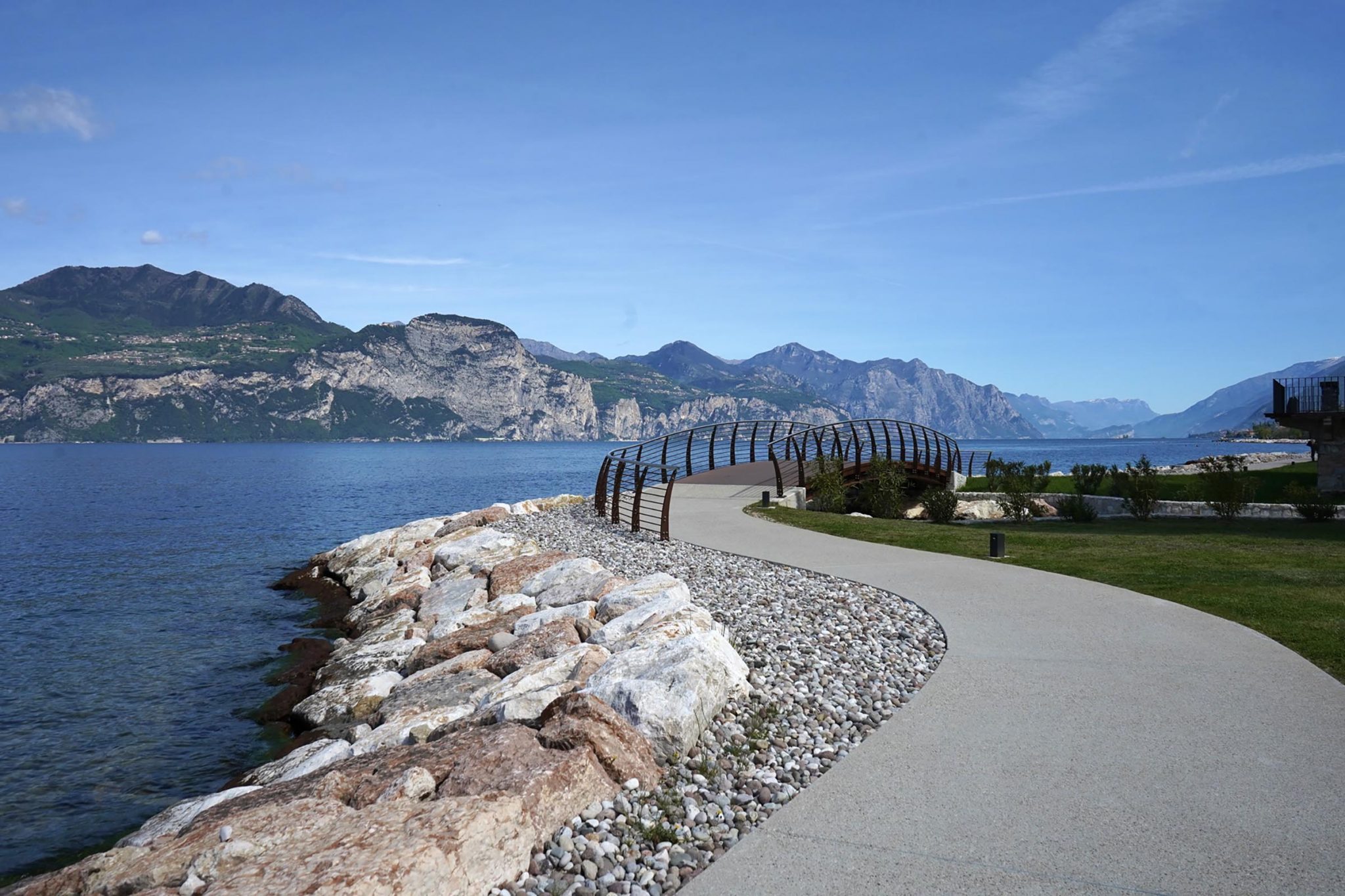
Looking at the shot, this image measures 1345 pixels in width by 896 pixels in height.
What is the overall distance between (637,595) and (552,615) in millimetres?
1152

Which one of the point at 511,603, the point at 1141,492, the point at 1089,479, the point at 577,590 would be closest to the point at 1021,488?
the point at 1089,479

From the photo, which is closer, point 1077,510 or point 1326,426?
point 1077,510

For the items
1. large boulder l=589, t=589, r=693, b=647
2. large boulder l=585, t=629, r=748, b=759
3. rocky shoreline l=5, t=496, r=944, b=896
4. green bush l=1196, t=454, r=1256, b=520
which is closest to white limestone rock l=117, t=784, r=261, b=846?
rocky shoreline l=5, t=496, r=944, b=896

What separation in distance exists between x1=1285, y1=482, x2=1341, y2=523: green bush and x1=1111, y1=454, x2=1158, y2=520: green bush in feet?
9.22

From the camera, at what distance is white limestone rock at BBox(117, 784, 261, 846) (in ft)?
20.5

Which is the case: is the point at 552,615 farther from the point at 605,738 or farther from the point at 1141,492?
the point at 1141,492

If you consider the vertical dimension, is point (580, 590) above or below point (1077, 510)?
below

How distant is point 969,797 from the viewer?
4.88 meters

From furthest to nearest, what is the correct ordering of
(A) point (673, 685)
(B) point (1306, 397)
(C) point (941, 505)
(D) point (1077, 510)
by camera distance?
(B) point (1306, 397) < (C) point (941, 505) < (D) point (1077, 510) < (A) point (673, 685)

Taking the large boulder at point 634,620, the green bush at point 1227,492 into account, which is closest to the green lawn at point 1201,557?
the green bush at point 1227,492

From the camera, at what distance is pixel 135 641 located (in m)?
16.1

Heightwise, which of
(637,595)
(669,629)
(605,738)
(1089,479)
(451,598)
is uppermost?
(1089,479)

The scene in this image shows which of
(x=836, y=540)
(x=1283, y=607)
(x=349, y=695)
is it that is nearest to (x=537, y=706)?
(x=349, y=695)

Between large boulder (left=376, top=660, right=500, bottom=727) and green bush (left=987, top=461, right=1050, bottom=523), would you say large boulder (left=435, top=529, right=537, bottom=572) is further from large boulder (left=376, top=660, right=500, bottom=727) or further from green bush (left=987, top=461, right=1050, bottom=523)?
green bush (left=987, top=461, right=1050, bottom=523)
